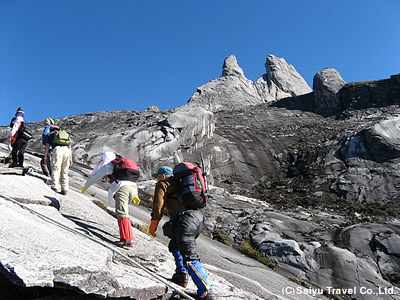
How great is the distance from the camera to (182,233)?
169 inches

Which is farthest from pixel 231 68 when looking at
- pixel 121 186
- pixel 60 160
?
pixel 121 186

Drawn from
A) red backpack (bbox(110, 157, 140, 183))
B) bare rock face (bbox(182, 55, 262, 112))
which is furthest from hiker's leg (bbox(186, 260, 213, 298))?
bare rock face (bbox(182, 55, 262, 112))

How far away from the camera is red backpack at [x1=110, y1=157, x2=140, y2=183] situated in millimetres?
5642

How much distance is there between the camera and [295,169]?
29734mm

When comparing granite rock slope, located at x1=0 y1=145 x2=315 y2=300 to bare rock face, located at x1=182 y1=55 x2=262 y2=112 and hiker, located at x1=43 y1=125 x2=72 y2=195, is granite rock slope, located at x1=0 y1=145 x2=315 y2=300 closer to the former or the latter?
hiker, located at x1=43 y1=125 x2=72 y2=195

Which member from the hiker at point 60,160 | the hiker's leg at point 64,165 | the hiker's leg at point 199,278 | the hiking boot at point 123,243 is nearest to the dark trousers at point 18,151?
the hiker at point 60,160

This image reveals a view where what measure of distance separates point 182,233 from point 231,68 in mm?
82196

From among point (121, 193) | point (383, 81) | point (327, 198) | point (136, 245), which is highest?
point (383, 81)

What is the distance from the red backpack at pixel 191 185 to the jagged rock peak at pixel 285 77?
262 ft

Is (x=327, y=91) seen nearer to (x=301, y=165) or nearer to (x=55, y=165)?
(x=301, y=165)

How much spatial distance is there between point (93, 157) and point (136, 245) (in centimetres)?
2020

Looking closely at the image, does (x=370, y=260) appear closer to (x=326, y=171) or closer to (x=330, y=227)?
(x=330, y=227)

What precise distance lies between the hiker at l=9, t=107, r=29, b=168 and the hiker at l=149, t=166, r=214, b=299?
22.2ft

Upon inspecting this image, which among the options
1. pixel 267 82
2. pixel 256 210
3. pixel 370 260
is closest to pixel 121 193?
pixel 370 260
